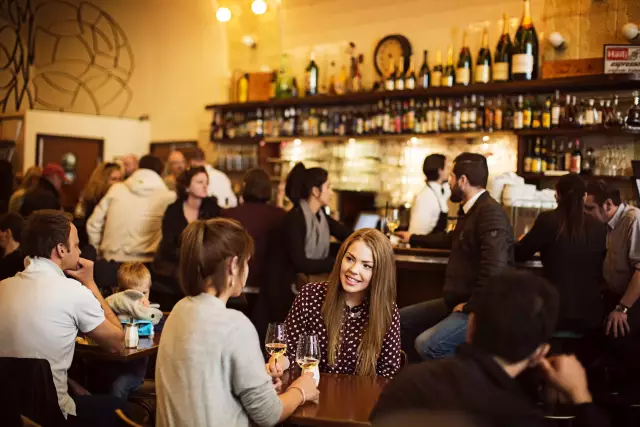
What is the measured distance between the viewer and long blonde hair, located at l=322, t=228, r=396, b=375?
117 inches

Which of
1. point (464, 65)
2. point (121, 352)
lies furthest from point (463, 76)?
point (121, 352)

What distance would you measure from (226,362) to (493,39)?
5.76 meters

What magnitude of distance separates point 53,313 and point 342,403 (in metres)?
1.19

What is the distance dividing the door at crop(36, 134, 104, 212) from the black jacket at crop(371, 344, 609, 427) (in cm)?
836

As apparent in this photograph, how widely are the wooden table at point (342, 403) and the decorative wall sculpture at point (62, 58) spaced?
8.31m

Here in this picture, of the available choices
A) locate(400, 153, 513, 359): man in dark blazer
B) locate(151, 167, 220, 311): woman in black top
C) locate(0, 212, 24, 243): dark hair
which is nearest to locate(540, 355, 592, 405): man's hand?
locate(400, 153, 513, 359): man in dark blazer

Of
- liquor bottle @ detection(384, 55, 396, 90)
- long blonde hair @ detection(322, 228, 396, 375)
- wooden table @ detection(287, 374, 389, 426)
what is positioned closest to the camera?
wooden table @ detection(287, 374, 389, 426)

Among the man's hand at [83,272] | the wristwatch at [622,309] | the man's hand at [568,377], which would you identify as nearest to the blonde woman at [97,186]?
the man's hand at [83,272]

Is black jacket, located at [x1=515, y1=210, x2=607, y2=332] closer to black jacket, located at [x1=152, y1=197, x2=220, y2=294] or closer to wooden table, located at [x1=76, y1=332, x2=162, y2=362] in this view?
wooden table, located at [x1=76, y1=332, x2=162, y2=362]

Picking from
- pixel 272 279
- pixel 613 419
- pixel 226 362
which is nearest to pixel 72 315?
pixel 226 362

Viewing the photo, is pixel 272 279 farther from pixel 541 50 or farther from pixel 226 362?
pixel 541 50

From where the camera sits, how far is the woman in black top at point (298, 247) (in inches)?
195

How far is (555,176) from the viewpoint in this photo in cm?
668

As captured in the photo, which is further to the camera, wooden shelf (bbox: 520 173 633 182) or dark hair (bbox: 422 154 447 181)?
wooden shelf (bbox: 520 173 633 182)
